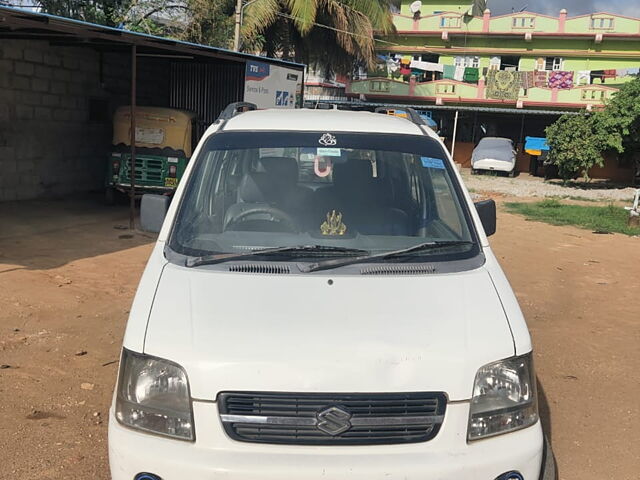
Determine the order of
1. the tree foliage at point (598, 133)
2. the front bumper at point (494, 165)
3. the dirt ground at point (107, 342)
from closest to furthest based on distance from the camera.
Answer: the dirt ground at point (107, 342)
the tree foliage at point (598, 133)
the front bumper at point (494, 165)

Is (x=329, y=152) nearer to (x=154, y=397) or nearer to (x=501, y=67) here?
(x=154, y=397)

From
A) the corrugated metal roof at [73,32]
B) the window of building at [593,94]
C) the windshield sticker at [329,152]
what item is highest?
the window of building at [593,94]

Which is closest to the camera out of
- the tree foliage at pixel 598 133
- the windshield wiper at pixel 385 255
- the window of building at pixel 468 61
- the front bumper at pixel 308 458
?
the front bumper at pixel 308 458

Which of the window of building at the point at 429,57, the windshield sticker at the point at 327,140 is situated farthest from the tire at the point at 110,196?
the window of building at the point at 429,57

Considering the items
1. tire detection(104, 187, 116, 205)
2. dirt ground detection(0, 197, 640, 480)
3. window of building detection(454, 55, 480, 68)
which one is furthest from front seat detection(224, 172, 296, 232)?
window of building detection(454, 55, 480, 68)

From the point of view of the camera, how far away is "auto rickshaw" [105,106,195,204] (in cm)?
1177

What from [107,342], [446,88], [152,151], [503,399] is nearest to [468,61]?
[446,88]

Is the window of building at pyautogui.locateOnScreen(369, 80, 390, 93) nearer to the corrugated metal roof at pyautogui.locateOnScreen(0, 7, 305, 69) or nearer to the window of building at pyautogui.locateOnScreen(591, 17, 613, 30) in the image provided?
the window of building at pyautogui.locateOnScreen(591, 17, 613, 30)

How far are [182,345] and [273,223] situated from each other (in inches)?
44.8

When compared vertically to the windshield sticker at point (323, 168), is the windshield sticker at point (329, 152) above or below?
above

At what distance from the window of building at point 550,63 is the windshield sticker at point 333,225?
3214 centimetres

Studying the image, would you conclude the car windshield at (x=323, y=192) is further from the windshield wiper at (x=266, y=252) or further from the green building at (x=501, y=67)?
the green building at (x=501, y=67)

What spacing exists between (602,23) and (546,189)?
13.2 metres

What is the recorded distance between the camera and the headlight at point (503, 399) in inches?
90.8
